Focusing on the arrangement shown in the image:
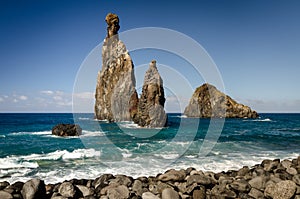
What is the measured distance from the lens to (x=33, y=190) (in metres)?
6.74

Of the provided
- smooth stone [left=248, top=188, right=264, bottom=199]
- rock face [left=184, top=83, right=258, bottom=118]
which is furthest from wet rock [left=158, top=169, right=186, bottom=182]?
rock face [left=184, top=83, right=258, bottom=118]

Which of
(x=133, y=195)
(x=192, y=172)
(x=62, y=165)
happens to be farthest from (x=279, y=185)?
(x=62, y=165)

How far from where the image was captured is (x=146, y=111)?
1785 inches

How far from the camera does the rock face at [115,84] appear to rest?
6638cm

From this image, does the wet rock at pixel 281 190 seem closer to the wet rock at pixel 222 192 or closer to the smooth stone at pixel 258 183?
the smooth stone at pixel 258 183

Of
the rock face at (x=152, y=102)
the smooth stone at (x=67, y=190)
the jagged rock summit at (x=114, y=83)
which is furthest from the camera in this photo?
the jagged rock summit at (x=114, y=83)

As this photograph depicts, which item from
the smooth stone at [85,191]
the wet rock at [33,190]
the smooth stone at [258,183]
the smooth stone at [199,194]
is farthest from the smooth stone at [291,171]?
the wet rock at [33,190]

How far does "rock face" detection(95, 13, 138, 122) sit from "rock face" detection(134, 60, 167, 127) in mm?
16983

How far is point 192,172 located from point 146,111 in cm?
3644

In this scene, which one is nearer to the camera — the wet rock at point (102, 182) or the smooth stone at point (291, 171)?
the wet rock at point (102, 182)

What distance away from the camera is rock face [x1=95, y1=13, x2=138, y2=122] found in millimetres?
66375

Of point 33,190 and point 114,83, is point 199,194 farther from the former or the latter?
point 114,83

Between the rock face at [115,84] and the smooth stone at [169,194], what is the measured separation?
55678mm

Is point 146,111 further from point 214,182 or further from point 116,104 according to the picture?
point 214,182
